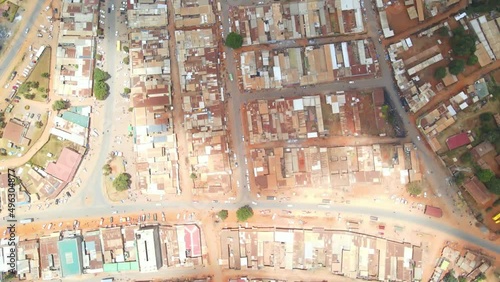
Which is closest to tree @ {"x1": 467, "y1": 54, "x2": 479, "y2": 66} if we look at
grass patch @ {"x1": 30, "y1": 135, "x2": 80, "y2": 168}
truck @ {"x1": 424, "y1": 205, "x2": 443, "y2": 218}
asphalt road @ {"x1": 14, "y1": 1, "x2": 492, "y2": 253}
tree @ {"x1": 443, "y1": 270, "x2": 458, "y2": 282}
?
asphalt road @ {"x1": 14, "y1": 1, "x2": 492, "y2": 253}

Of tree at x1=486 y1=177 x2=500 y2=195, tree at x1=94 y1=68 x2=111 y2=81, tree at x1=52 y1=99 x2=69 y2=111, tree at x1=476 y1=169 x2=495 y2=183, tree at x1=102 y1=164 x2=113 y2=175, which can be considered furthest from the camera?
tree at x1=102 y1=164 x2=113 y2=175

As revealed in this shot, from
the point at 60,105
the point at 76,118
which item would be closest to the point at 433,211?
the point at 76,118

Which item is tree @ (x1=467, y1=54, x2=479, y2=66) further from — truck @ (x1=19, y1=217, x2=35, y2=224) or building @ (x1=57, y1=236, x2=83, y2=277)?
truck @ (x1=19, y1=217, x2=35, y2=224)

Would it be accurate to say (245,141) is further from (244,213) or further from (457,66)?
(457,66)

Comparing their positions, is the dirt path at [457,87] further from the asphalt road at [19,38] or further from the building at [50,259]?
the asphalt road at [19,38]

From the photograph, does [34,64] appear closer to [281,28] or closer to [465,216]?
[281,28]

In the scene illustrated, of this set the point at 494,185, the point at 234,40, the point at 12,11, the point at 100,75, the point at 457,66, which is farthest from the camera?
the point at 12,11

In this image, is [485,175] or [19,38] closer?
[485,175]

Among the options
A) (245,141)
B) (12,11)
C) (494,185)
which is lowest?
(494,185)
